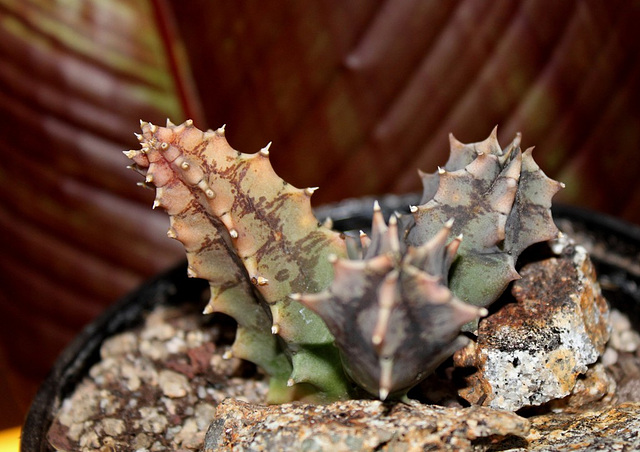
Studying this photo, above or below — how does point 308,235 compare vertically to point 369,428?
above

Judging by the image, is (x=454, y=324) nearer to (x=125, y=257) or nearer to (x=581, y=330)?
(x=581, y=330)

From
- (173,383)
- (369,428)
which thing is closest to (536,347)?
(369,428)

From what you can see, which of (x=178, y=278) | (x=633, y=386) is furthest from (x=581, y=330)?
(x=178, y=278)

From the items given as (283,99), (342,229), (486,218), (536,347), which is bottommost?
(536,347)

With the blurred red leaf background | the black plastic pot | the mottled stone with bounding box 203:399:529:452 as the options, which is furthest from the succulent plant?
the blurred red leaf background

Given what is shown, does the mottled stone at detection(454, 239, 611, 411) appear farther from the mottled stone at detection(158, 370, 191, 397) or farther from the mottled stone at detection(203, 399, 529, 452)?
the mottled stone at detection(158, 370, 191, 397)

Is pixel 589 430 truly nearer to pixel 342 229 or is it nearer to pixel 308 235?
pixel 308 235
